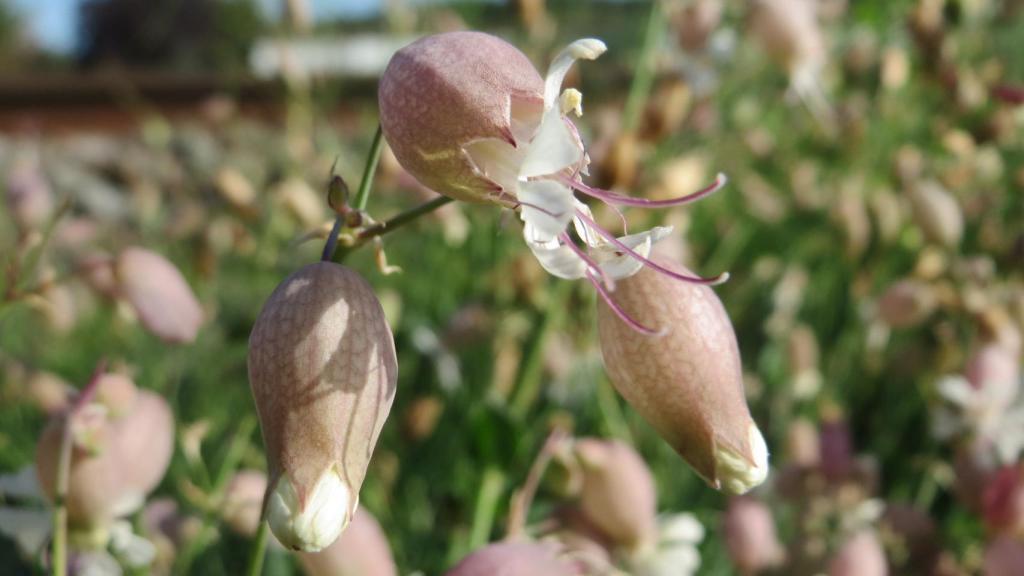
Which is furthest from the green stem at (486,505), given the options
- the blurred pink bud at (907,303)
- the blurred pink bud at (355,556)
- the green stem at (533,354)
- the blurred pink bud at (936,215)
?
the blurred pink bud at (936,215)

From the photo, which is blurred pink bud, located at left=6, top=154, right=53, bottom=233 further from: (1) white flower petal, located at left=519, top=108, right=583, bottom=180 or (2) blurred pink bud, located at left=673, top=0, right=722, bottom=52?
(1) white flower petal, located at left=519, top=108, right=583, bottom=180

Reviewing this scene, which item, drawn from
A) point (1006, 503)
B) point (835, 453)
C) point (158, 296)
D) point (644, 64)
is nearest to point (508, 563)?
point (158, 296)

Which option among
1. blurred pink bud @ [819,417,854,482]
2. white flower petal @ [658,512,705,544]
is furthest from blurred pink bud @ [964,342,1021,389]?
white flower petal @ [658,512,705,544]

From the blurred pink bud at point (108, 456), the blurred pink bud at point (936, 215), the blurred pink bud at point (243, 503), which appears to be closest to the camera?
the blurred pink bud at point (108, 456)

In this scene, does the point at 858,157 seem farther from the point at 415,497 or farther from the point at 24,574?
the point at 24,574

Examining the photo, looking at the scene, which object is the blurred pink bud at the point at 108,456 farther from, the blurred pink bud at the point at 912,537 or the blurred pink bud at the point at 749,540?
the blurred pink bud at the point at 912,537

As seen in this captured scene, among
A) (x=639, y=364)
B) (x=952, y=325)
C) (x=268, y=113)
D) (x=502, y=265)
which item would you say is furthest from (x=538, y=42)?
(x=268, y=113)
